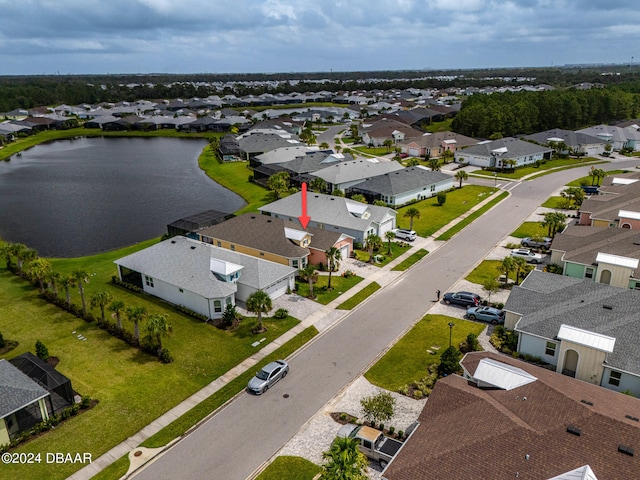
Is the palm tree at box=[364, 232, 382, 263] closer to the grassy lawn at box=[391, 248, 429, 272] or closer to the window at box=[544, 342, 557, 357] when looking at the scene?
the grassy lawn at box=[391, 248, 429, 272]

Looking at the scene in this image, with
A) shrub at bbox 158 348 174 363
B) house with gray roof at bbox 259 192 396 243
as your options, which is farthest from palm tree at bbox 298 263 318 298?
shrub at bbox 158 348 174 363

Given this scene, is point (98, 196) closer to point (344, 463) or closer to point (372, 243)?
point (372, 243)

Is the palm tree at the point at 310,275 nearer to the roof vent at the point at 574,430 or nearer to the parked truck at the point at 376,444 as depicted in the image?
the parked truck at the point at 376,444

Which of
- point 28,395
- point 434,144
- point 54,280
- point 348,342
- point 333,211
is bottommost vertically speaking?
point 348,342

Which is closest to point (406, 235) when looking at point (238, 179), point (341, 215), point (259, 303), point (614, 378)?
point (341, 215)

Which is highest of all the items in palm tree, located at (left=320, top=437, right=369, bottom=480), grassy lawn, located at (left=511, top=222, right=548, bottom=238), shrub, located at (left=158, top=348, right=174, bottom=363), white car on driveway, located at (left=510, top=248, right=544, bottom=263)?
palm tree, located at (left=320, top=437, right=369, bottom=480)

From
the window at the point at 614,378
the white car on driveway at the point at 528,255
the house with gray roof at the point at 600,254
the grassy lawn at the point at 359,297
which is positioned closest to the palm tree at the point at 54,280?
the grassy lawn at the point at 359,297
